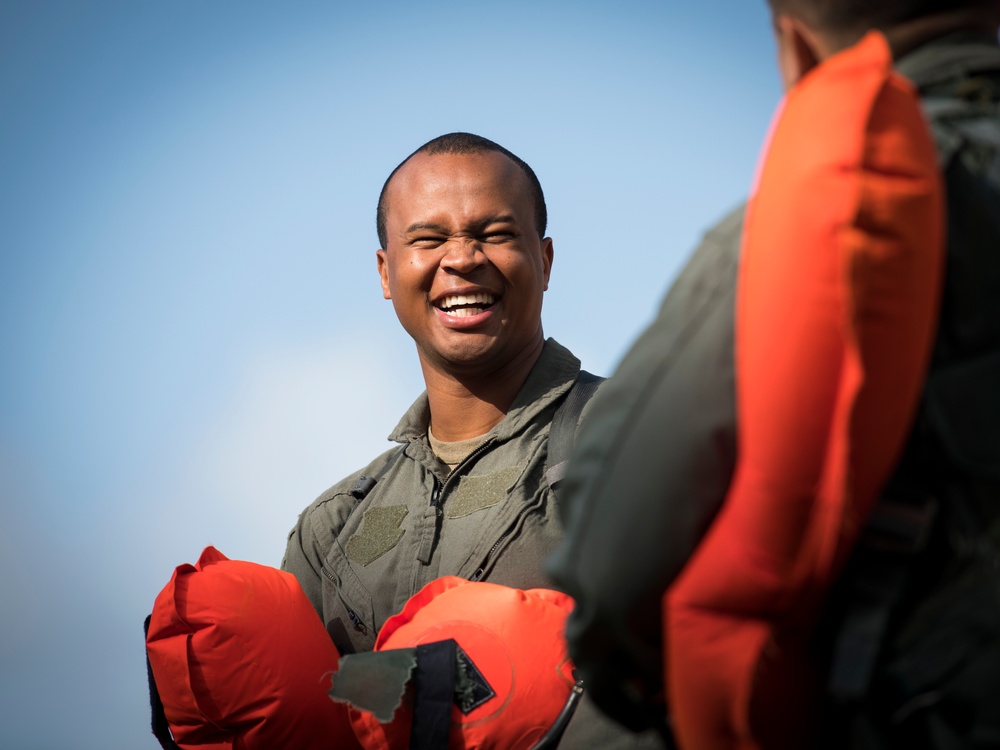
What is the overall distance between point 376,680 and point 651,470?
36.4 inches

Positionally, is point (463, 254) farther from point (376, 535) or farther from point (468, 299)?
point (376, 535)

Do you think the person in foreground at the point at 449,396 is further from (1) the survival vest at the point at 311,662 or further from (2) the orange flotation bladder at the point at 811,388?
(2) the orange flotation bladder at the point at 811,388

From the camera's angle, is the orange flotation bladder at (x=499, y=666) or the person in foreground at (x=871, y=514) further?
the orange flotation bladder at (x=499, y=666)

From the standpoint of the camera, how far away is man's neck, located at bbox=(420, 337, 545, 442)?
9.45 feet

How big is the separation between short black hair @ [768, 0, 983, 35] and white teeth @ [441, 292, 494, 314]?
165cm

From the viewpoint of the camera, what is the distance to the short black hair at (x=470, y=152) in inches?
117

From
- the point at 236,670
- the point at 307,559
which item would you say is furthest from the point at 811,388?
the point at 307,559

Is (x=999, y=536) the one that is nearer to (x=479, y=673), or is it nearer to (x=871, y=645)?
(x=871, y=645)

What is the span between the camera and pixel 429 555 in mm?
2531

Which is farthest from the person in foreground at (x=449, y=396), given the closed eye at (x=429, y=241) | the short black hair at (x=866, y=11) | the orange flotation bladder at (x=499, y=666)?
the short black hair at (x=866, y=11)

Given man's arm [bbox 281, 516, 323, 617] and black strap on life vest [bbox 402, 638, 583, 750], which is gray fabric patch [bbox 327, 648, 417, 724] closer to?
black strap on life vest [bbox 402, 638, 583, 750]

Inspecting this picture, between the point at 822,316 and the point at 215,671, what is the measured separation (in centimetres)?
157

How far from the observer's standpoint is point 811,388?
3.32ft

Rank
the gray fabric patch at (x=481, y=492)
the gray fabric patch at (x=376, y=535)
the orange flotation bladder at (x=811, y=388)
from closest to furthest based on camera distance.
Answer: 1. the orange flotation bladder at (x=811, y=388)
2. the gray fabric patch at (x=481, y=492)
3. the gray fabric patch at (x=376, y=535)
